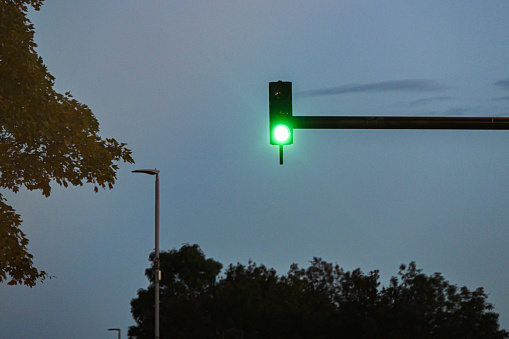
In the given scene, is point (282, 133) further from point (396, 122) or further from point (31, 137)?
point (31, 137)

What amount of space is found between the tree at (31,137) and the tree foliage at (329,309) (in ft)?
106

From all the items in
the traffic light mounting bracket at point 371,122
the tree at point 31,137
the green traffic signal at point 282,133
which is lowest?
the green traffic signal at point 282,133

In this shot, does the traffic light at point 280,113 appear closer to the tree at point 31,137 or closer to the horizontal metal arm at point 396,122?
the horizontal metal arm at point 396,122

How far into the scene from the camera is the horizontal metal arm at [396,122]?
39.6ft

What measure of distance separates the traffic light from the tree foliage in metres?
45.1

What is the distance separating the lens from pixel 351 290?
6012 cm

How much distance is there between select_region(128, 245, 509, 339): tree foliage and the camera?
56500 mm

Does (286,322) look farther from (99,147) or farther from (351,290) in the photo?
(99,147)

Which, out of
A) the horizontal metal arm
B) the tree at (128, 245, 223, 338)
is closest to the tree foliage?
the tree at (128, 245, 223, 338)

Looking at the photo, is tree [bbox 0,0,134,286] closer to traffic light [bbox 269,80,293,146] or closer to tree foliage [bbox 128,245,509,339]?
traffic light [bbox 269,80,293,146]

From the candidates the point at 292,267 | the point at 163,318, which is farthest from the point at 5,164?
the point at 292,267

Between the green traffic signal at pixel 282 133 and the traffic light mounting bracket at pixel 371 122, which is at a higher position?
the traffic light mounting bracket at pixel 371 122

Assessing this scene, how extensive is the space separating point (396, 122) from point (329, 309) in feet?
156

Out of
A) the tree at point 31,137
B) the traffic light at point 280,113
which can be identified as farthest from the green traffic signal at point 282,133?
the tree at point 31,137
